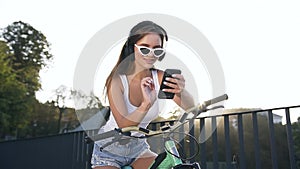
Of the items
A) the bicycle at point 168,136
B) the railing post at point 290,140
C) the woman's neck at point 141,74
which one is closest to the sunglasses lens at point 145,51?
the woman's neck at point 141,74

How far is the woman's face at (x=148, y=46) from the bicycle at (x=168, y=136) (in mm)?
269

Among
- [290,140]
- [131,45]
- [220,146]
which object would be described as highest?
[131,45]

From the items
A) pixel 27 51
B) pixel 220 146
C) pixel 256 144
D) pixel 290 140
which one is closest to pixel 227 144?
pixel 256 144

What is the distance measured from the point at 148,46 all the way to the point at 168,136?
39cm

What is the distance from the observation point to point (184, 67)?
117 centimetres

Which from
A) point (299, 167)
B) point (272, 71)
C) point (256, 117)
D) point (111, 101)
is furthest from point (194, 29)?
point (272, 71)

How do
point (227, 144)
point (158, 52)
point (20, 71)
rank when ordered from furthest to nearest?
1. point (20, 71)
2. point (227, 144)
3. point (158, 52)

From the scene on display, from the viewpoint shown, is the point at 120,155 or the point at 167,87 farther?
the point at 120,155

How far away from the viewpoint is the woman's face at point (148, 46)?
1.28m

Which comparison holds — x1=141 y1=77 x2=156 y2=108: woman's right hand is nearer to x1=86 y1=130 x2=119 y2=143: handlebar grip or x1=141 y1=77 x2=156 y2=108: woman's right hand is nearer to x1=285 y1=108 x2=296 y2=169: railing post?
x1=86 y1=130 x2=119 y2=143: handlebar grip

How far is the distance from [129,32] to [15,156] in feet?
15.5

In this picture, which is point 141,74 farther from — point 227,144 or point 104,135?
point 227,144

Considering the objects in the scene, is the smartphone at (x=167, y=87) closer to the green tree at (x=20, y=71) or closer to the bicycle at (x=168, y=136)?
the bicycle at (x=168, y=136)

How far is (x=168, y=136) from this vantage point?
4.22ft
